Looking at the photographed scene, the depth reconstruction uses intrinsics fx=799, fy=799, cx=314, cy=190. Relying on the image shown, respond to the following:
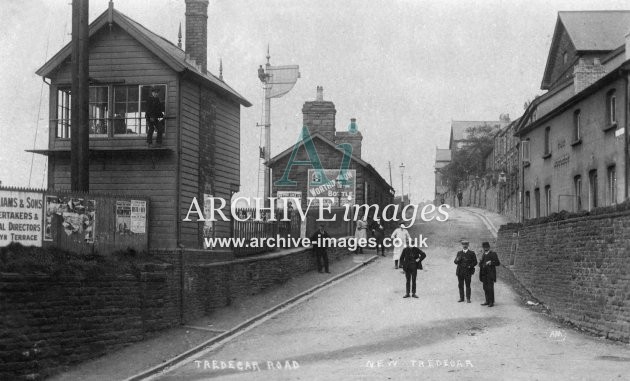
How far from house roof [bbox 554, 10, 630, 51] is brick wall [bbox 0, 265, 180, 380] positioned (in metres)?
27.9

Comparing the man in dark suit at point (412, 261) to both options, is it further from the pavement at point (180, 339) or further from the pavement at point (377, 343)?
the pavement at point (180, 339)

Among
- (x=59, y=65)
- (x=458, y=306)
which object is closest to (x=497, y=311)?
(x=458, y=306)

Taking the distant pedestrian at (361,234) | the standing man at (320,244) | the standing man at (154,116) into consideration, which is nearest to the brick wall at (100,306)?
the standing man at (154,116)

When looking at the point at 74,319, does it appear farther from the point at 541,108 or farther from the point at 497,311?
the point at 541,108

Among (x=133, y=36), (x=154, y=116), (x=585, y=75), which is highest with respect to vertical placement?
(x=585, y=75)

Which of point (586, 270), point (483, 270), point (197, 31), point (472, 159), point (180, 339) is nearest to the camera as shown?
point (180, 339)

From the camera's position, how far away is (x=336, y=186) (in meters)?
42.1

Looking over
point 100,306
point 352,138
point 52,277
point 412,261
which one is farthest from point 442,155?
point 52,277

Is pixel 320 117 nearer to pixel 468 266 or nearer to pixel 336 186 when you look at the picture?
pixel 336 186

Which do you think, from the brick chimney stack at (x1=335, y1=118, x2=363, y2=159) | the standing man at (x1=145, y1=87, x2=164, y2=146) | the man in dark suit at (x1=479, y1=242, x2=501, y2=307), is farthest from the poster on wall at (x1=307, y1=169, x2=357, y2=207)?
the standing man at (x1=145, y1=87, x2=164, y2=146)

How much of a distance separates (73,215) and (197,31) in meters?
9.82

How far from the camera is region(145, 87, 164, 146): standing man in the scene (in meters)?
21.4

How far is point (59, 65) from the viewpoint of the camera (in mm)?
22516

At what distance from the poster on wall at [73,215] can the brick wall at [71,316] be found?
1.31 m
